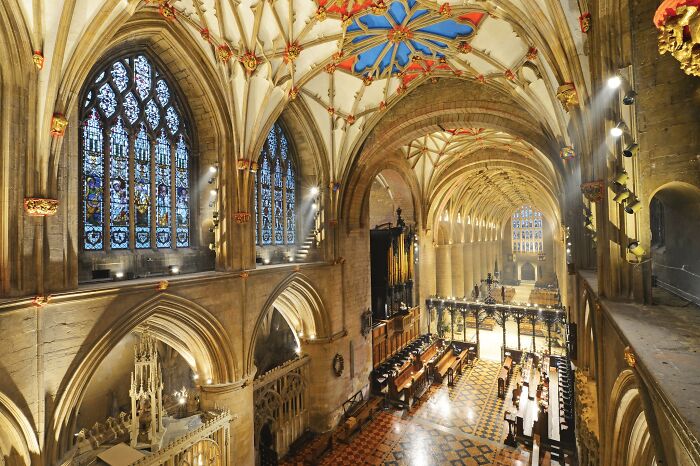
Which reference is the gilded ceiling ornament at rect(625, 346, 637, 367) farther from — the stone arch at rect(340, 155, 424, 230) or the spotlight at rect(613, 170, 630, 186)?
the stone arch at rect(340, 155, 424, 230)

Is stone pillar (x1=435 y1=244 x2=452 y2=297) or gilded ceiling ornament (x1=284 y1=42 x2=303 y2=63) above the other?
gilded ceiling ornament (x1=284 y1=42 x2=303 y2=63)

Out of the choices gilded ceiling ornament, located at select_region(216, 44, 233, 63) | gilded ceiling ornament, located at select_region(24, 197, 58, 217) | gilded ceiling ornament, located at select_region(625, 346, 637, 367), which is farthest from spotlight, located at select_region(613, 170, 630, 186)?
gilded ceiling ornament, located at select_region(216, 44, 233, 63)

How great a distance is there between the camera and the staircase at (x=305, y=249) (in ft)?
37.1

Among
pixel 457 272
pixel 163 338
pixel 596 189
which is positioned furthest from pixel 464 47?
pixel 457 272

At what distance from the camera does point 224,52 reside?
756 centimetres

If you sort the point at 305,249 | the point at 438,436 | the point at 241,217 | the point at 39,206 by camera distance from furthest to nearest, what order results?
1. the point at 305,249
2. the point at 438,436
3. the point at 241,217
4. the point at 39,206

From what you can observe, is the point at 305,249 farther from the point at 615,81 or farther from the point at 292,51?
the point at 615,81

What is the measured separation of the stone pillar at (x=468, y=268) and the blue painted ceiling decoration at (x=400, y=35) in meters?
19.5

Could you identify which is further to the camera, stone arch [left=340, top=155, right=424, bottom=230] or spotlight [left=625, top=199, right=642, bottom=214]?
stone arch [left=340, top=155, right=424, bottom=230]

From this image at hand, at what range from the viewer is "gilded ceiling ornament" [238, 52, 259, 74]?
775cm

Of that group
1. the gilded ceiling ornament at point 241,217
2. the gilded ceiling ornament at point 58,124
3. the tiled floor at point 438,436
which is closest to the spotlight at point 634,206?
the gilded ceiling ornament at point 241,217

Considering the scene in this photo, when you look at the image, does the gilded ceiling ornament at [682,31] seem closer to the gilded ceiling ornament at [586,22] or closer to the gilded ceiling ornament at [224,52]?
the gilded ceiling ornament at [586,22]

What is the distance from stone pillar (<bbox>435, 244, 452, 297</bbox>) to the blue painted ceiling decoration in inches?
588

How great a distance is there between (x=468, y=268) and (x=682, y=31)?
91.7ft
